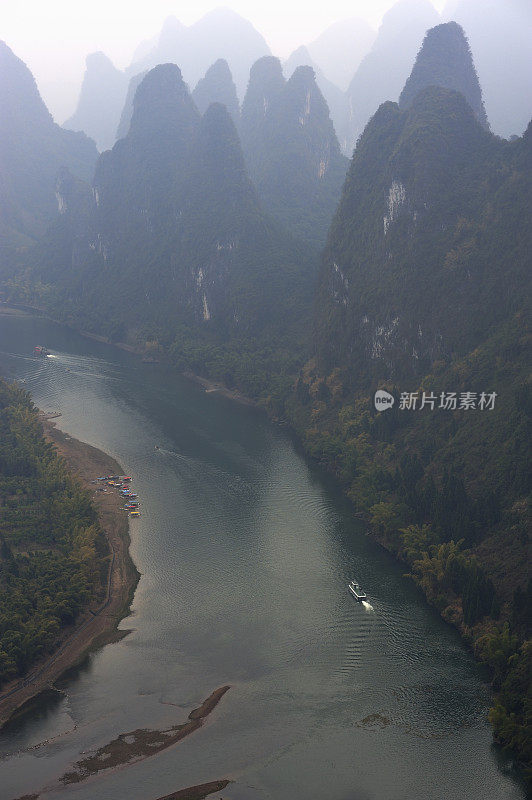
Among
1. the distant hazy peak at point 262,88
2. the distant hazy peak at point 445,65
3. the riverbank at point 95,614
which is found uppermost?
the distant hazy peak at point 262,88

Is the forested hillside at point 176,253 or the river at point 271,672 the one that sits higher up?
the forested hillside at point 176,253

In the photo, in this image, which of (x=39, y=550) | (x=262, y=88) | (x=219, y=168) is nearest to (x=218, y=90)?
(x=262, y=88)

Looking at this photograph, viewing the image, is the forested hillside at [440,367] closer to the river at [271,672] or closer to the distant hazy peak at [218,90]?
the river at [271,672]

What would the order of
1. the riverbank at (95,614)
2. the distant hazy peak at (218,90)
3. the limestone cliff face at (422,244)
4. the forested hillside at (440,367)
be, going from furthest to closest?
1. the distant hazy peak at (218,90)
2. the limestone cliff face at (422,244)
3. the forested hillside at (440,367)
4. the riverbank at (95,614)

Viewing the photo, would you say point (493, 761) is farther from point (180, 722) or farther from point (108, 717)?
point (108, 717)

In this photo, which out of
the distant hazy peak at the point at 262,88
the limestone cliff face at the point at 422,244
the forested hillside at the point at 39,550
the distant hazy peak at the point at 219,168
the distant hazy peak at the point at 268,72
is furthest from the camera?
the distant hazy peak at the point at 268,72

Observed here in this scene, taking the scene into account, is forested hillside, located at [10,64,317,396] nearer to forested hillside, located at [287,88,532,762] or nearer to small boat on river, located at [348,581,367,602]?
forested hillside, located at [287,88,532,762]

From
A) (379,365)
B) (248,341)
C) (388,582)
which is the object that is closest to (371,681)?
Answer: (388,582)

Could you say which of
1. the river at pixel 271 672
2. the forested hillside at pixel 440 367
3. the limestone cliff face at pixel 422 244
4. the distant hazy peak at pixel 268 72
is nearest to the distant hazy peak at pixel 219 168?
the forested hillside at pixel 440 367
